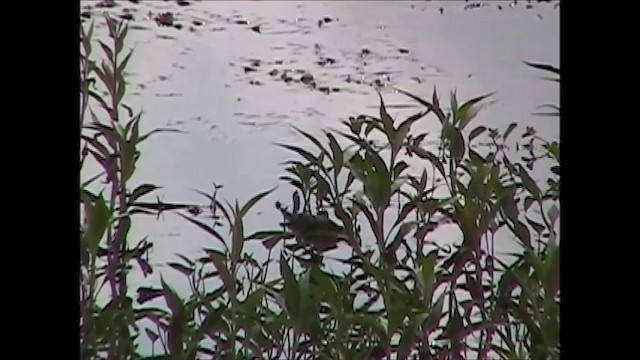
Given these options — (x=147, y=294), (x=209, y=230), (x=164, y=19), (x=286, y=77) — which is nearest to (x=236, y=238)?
(x=209, y=230)

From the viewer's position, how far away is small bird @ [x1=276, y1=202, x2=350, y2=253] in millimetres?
1200

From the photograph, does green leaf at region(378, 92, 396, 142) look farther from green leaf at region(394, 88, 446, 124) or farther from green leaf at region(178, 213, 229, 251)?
green leaf at region(178, 213, 229, 251)

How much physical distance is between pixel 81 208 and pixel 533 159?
75 cm

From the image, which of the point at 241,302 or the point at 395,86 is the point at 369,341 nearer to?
the point at 241,302

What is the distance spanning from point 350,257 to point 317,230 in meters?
0.07

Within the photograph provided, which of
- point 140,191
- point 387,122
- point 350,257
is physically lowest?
point 350,257

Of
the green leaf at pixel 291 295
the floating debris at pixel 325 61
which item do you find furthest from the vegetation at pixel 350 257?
the floating debris at pixel 325 61

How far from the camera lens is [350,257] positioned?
1206mm

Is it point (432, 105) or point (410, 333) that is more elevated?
point (432, 105)

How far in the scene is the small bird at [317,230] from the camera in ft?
3.94

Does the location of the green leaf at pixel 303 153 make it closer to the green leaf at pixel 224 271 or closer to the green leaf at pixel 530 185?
the green leaf at pixel 224 271

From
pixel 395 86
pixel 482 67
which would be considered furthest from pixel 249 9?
pixel 482 67

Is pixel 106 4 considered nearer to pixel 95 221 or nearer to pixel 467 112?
pixel 95 221

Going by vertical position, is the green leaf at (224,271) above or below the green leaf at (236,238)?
below
